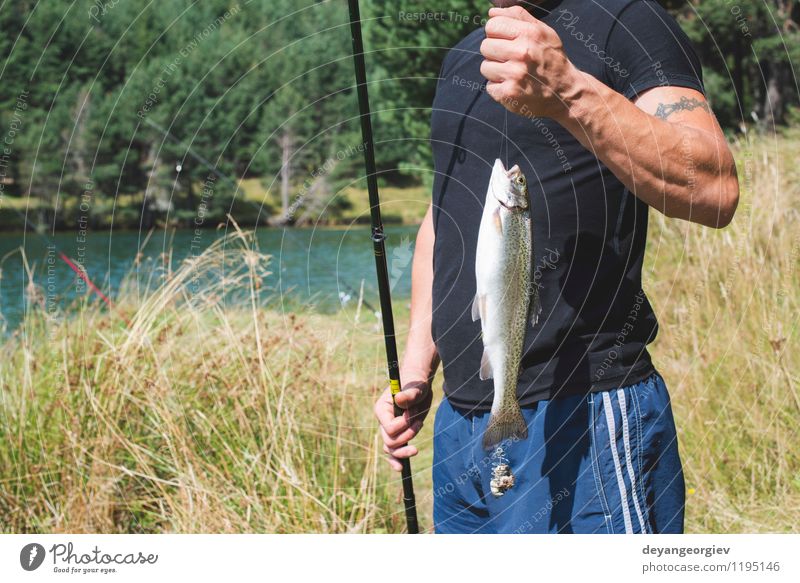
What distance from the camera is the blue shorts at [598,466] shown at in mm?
1945

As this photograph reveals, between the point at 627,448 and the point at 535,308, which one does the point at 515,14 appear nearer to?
the point at 535,308

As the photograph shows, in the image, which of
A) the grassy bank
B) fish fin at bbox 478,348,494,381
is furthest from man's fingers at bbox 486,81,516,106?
the grassy bank

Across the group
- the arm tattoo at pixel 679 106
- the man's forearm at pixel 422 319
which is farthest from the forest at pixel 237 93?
the arm tattoo at pixel 679 106

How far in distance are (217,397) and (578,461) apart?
2513mm

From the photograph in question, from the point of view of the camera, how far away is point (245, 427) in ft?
13.4

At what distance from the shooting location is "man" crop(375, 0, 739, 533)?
1.61m

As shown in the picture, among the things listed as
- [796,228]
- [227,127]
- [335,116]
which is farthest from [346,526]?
[227,127]

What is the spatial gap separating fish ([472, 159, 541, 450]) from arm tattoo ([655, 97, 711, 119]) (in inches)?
13.1

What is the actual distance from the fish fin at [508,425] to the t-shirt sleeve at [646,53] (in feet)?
2.55

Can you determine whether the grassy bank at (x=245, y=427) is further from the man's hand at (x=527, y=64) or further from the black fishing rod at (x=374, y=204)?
the man's hand at (x=527, y=64)

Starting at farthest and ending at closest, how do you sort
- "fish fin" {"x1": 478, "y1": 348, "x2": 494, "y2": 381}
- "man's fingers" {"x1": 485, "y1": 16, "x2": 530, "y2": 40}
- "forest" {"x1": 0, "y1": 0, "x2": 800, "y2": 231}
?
"forest" {"x1": 0, "y1": 0, "x2": 800, "y2": 231} < "fish fin" {"x1": 478, "y1": 348, "x2": 494, "y2": 381} < "man's fingers" {"x1": 485, "y1": 16, "x2": 530, "y2": 40}

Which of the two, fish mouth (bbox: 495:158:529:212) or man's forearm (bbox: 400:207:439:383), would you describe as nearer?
fish mouth (bbox: 495:158:529:212)

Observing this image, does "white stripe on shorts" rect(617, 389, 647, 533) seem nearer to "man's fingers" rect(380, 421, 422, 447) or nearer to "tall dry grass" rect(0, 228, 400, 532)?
"man's fingers" rect(380, 421, 422, 447)

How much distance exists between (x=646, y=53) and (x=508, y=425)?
90 centimetres
